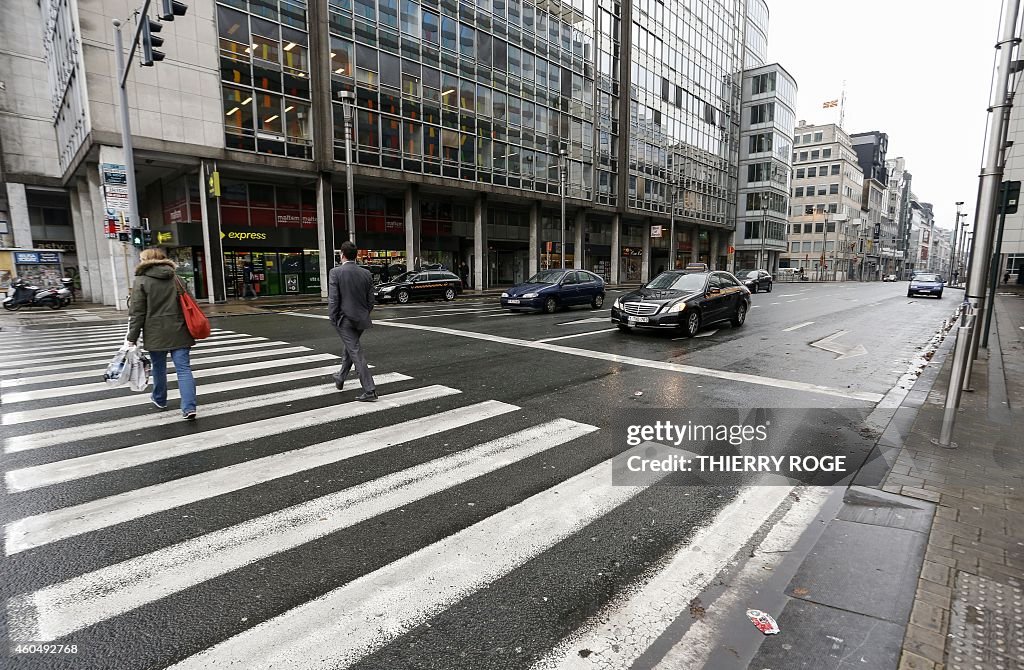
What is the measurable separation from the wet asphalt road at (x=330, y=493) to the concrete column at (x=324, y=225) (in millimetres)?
19405

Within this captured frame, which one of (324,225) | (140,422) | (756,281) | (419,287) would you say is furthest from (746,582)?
(756,281)

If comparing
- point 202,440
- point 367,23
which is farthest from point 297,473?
point 367,23

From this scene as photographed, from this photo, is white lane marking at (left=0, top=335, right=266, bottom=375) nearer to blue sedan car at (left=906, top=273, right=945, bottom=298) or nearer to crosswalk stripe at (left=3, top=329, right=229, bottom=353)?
crosswalk stripe at (left=3, top=329, right=229, bottom=353)

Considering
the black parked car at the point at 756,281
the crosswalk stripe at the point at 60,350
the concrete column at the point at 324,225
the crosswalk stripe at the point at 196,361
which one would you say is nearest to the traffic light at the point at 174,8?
the crosswalk stripe at the point at 60,350

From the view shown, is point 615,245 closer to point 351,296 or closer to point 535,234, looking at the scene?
point 535,234

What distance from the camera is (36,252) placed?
23109 mm

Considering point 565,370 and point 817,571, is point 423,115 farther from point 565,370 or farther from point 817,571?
point 817,571

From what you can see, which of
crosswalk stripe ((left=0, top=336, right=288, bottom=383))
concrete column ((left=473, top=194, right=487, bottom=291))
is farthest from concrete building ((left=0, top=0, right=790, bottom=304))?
crosswalk stripe ((left=0, top=336, right=288, bottom=383))

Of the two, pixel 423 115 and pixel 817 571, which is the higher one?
pixel 423 115

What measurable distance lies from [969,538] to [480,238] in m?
33.4

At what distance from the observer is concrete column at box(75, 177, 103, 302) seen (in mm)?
25594

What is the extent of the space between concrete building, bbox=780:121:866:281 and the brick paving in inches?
3571

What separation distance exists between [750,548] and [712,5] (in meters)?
66.1

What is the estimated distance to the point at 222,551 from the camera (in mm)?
3217
